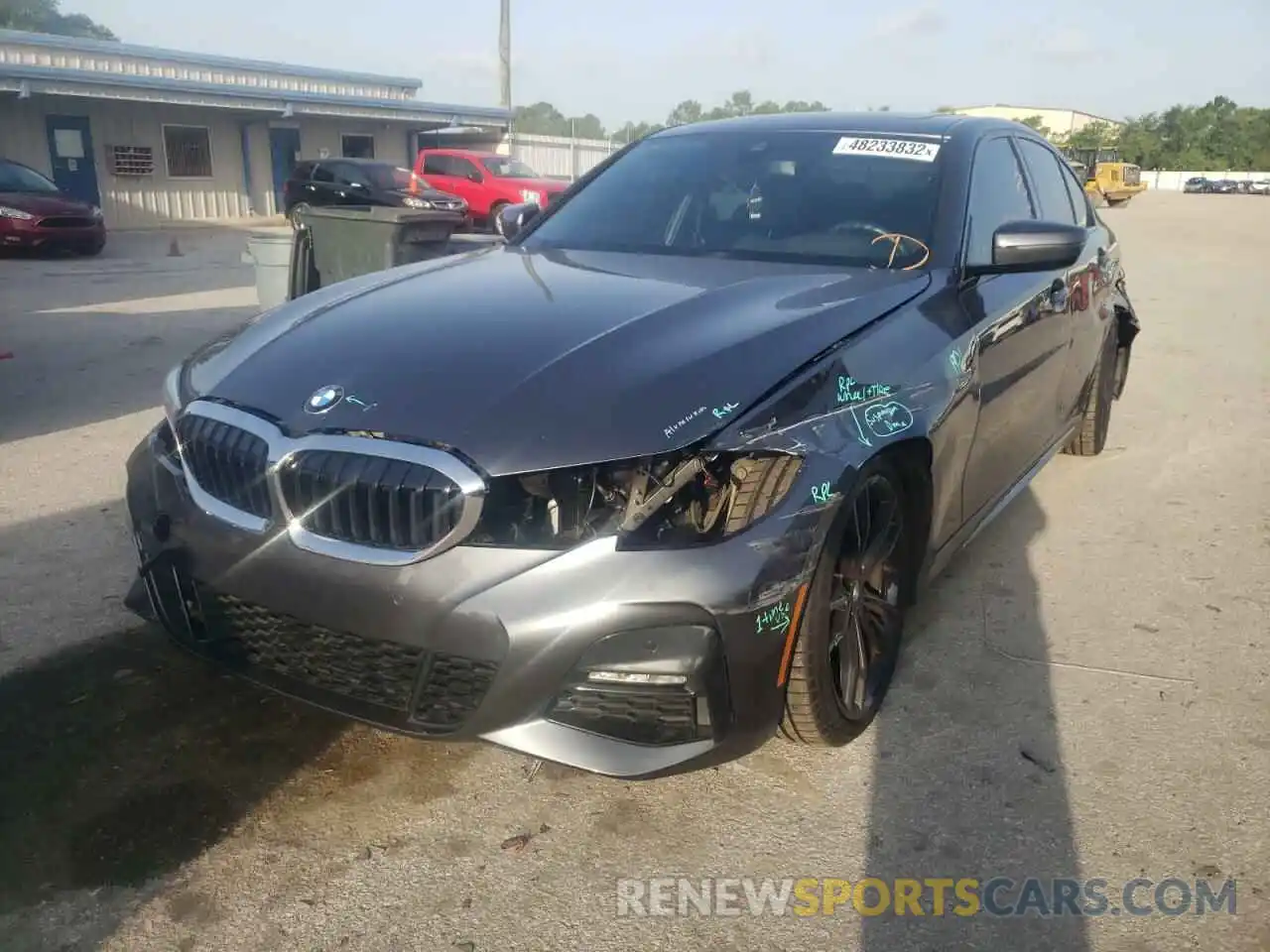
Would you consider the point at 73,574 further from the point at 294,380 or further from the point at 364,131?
the point at 364,131

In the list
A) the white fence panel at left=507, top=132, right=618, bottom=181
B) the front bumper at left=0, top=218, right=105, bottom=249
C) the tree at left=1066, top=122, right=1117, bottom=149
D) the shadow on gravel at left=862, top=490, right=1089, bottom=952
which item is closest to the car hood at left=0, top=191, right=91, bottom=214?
the front bumper at left=0, top=218, right=105, bottom=249

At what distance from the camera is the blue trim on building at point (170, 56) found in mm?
21219

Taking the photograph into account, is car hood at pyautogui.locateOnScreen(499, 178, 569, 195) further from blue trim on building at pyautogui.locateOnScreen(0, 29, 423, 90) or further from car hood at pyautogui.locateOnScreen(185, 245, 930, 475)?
car hood at pyautogui.locateOnScreen(185, 245, 930, 475)

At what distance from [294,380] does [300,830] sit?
3.42ft

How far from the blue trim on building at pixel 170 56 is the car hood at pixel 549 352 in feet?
75.1

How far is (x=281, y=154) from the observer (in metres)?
26.2

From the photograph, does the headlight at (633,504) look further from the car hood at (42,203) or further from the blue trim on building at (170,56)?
the blue trim on building at (170,56)

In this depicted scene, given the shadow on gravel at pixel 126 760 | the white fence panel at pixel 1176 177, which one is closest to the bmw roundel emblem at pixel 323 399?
the shadow on gravel at pixel 126 760

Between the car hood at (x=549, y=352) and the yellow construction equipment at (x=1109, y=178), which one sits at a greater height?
the car hood at (x=549, y=352)

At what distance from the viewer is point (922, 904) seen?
7.20 ft

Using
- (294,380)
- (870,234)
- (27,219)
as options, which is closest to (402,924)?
(294,380)

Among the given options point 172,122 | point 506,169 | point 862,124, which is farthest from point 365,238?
point 172,122

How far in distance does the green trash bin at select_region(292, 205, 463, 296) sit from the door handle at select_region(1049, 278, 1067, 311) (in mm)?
3927

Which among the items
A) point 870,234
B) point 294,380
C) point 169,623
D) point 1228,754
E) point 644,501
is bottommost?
point 1228,754
